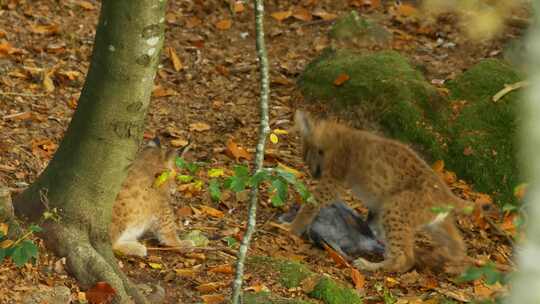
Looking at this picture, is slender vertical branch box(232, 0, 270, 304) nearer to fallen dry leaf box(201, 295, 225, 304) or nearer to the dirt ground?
fallen dry leaf box(201, 295, 225, 304)

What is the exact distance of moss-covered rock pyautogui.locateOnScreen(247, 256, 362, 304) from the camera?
6191 millimetres

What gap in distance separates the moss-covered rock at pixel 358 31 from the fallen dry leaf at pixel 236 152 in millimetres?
2762

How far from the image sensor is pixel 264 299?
5.82 meters

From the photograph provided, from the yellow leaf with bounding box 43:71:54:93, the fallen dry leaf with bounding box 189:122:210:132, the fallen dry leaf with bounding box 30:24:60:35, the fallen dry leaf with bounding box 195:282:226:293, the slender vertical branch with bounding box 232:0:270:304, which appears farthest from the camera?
the fallen dry leaf with bounding box 30:24:60:35

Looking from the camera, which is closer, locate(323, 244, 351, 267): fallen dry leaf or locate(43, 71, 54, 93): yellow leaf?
locate(323, 244, 351, 267): fallen dry leaf

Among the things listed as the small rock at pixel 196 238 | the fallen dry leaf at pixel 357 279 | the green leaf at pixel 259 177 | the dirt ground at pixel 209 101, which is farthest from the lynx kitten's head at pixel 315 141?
the green leaf at pixel 259 177

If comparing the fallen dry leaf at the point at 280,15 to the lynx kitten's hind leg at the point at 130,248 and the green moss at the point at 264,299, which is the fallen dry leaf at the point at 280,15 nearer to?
the lynx kitten's hind leg at the point at 130,248

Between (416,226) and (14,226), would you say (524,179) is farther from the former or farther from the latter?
(14,226)

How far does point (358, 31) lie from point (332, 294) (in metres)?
5.50

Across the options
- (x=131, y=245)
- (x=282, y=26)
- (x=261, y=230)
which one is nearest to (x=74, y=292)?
(x=131, y=245)

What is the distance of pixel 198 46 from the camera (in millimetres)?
11109

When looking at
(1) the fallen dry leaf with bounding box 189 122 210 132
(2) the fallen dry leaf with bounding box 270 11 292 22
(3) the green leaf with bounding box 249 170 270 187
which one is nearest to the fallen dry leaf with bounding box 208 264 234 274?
(3) the green leaf with bounding box 249 170 270 187

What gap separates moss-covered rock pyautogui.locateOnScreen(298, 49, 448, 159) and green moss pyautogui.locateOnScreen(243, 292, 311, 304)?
363cm

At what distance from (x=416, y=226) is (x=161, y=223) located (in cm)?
206
